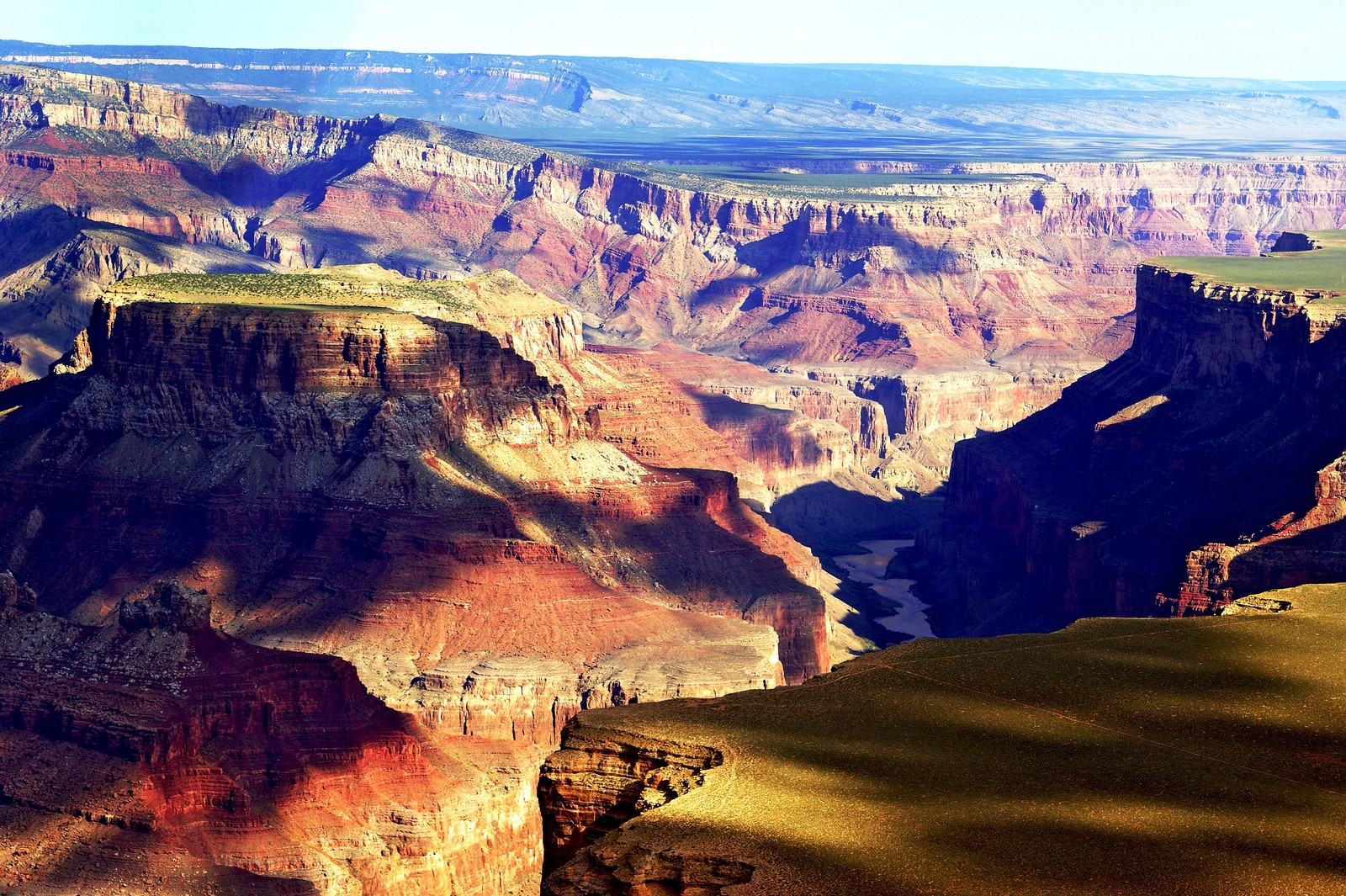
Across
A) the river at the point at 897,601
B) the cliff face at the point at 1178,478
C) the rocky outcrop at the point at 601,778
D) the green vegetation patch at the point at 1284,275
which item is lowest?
the river at the point at 897,601

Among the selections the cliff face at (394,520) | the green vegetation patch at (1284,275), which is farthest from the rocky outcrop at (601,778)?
the green vegetation patch at (1284,275)

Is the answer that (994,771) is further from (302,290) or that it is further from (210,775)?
(302,290)

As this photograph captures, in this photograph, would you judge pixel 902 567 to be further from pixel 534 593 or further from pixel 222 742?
pixel 222 742

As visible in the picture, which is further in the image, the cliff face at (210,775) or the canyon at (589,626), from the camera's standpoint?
the cliff face at (210,775)

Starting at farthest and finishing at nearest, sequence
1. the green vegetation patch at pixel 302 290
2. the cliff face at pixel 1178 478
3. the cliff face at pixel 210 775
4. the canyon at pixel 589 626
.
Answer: the green vegetation patch at pixel 302 290 → the cliff face at pixel 1178 478 → the cliff face at pixel 210 775 → the canyon at pixel 589 626

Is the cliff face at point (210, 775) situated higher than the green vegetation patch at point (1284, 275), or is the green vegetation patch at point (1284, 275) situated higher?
the green vegetation patch at point (1284, 275)

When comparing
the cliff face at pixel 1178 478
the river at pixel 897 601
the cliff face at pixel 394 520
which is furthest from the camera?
the river at pixel 897 601

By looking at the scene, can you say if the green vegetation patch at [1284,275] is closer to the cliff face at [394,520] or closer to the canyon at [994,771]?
the cliff face at [394,520]

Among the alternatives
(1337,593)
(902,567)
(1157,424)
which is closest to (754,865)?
(1337,593)
